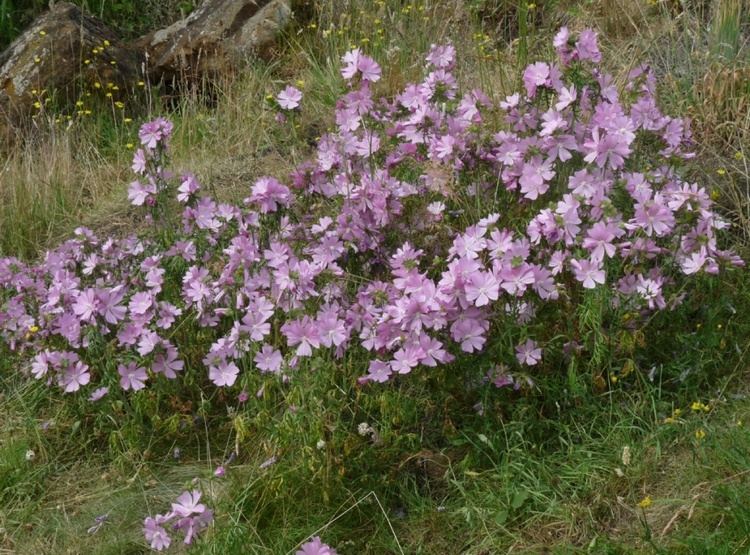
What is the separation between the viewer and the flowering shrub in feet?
8.71

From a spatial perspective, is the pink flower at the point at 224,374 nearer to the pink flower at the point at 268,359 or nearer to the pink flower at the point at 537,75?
the pink flower at the point at 268,359

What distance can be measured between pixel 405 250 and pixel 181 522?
1019 mm

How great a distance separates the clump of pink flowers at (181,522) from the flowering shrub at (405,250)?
515mm

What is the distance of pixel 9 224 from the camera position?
14.5 feet

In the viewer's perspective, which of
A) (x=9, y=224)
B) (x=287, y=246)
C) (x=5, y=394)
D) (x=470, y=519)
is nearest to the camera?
(x=470, y=519)

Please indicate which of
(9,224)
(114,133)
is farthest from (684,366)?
(114,133)

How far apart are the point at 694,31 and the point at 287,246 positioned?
260cm

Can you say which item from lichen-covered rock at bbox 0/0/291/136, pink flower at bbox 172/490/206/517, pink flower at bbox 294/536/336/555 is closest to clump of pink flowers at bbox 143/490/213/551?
pink flower at bbox 172/490/206/517

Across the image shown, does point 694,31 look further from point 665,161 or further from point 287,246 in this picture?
point 287,246

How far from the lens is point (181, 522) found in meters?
2.33

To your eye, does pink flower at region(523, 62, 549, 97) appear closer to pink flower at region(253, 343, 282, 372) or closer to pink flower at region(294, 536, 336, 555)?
pink flower at region(253, 343, 282, 372)

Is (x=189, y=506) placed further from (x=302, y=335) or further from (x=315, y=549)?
(x=302, y=335)

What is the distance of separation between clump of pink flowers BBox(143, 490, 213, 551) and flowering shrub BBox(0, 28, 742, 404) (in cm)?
52

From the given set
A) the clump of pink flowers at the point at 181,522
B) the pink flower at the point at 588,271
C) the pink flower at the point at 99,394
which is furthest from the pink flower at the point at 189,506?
the pink flower at the point at 588,271
